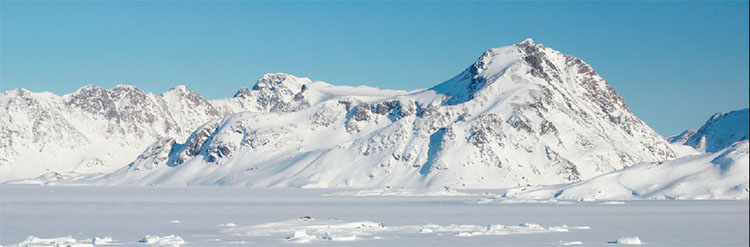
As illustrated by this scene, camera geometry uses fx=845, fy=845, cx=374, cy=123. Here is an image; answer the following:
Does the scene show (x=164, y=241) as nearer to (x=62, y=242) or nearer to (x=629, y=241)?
(x=62, y=242)

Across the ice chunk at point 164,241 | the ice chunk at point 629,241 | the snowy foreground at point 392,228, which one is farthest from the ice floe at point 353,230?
the ice chunk at point 629,241

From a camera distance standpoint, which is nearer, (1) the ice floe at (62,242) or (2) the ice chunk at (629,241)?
(2) the ice chunk at (629,241)

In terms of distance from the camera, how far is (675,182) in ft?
438

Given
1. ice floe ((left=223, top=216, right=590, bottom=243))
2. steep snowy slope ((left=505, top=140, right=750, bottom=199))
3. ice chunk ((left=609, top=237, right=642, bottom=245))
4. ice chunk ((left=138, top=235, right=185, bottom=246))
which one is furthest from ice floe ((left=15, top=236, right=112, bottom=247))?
steep snowy slope ((left=505, top=140, right=750, bottom=199))

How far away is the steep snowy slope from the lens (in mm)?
127750

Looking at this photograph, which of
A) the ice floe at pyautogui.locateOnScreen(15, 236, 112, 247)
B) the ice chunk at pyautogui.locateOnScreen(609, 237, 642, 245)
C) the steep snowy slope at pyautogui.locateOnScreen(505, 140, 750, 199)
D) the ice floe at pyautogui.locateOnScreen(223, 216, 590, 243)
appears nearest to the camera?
the ice chunk at pyautogui.locateOnScreen(609, 237, 642, 245)

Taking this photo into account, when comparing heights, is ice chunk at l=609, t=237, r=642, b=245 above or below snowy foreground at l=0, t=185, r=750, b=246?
below

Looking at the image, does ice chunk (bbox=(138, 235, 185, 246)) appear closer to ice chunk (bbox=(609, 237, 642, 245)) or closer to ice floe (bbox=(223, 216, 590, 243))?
ice floe (bbox=(223, 216, 590, 243))

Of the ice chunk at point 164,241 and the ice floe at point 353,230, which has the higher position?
the ice floe at point 353,230

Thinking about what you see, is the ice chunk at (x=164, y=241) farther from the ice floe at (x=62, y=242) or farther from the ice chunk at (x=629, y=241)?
the ice chunk at (x=629, y=241)

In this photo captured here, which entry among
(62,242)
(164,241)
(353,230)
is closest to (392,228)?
(353,230)

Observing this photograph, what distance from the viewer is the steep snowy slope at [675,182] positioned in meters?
128

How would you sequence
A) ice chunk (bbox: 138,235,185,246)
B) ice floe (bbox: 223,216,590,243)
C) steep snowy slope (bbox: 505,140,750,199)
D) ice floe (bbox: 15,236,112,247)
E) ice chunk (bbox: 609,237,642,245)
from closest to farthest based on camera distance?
ice chunk (bbox: 609,237,642,245) → ice floe (bbox: 15,236,112,247) → ice chunk (bbox: 138,235,185,246) → ice floe (bbox: 223,216,590,243) → steep snowy slope (bbox: 505,140,750,199)

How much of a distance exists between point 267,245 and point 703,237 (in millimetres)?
29915
